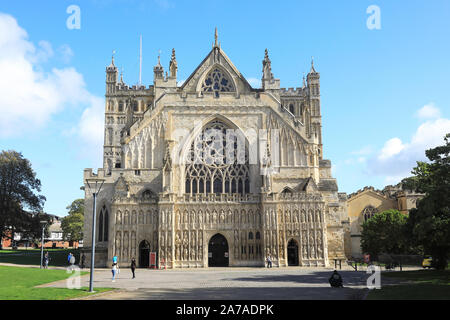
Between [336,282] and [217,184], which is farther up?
[217,184]

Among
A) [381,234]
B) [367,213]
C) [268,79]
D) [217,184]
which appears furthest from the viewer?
[367,213]

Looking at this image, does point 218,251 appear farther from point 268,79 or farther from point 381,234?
point 381,234

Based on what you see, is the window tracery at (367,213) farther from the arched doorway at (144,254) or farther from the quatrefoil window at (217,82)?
the arched doorway at (144,254)

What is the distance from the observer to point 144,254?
41.7m

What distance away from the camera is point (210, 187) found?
4422 centimetres

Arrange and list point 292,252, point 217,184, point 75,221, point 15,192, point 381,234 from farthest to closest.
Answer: point 75,221 < point 15,192 < point 381,234 < point 217,184 < point 292,252

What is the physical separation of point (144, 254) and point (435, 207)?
1165 inches

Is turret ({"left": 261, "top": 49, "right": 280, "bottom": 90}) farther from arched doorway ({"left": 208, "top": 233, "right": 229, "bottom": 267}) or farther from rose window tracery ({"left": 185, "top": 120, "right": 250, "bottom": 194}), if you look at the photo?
arched doorway ({"left": 208, "top": 233, "right": 229, "bottom": 267})

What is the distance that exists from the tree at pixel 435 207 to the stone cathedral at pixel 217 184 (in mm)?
12811

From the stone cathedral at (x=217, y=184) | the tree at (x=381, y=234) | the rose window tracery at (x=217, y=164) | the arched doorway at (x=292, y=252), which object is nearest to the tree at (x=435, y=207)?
the stone cathedral at (x=217, y=184)

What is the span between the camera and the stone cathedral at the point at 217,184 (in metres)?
40.6

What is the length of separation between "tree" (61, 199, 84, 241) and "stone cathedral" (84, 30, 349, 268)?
40.8 metres

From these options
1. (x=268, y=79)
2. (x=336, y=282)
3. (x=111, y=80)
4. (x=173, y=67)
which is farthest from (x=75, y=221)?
(x=336, y=282)

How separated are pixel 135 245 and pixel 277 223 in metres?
14.9
